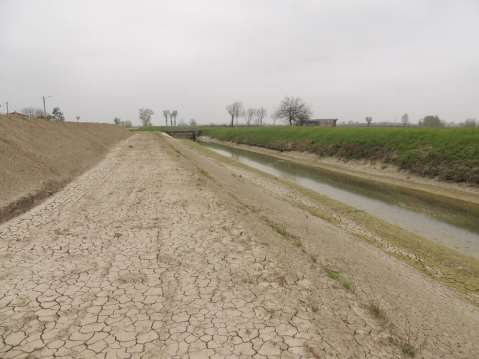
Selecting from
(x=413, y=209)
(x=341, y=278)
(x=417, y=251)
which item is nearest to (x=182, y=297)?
(x=341, y=278)

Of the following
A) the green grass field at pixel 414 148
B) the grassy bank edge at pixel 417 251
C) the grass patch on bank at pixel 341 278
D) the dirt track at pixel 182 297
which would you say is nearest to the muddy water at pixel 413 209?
the grassy bank edge at pixel 417 251

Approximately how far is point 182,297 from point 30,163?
13.3m

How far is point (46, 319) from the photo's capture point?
4.59 metres

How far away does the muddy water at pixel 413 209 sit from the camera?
38.7ft

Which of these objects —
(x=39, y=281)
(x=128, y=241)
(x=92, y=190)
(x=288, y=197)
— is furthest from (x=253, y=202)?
(x=39, y=281)

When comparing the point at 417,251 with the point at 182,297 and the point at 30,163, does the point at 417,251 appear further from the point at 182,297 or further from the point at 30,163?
the point at 30,163

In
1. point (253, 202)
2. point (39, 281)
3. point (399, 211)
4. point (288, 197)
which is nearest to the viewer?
point (39, 281)

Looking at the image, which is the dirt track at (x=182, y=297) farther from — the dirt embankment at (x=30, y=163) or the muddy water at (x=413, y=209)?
the muddy water at (x=413, y=209)

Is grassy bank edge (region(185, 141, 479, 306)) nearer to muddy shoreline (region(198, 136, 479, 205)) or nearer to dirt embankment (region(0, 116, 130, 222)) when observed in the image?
muddy shoreline (region(198, 136, 479, 205))

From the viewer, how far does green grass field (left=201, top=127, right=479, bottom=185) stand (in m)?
21.9

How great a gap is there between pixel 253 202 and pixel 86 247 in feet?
24.3

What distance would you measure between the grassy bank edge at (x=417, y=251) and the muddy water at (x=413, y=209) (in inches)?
43.2

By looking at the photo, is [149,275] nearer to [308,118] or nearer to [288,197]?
[288,197]

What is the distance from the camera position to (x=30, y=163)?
14.3 meters
